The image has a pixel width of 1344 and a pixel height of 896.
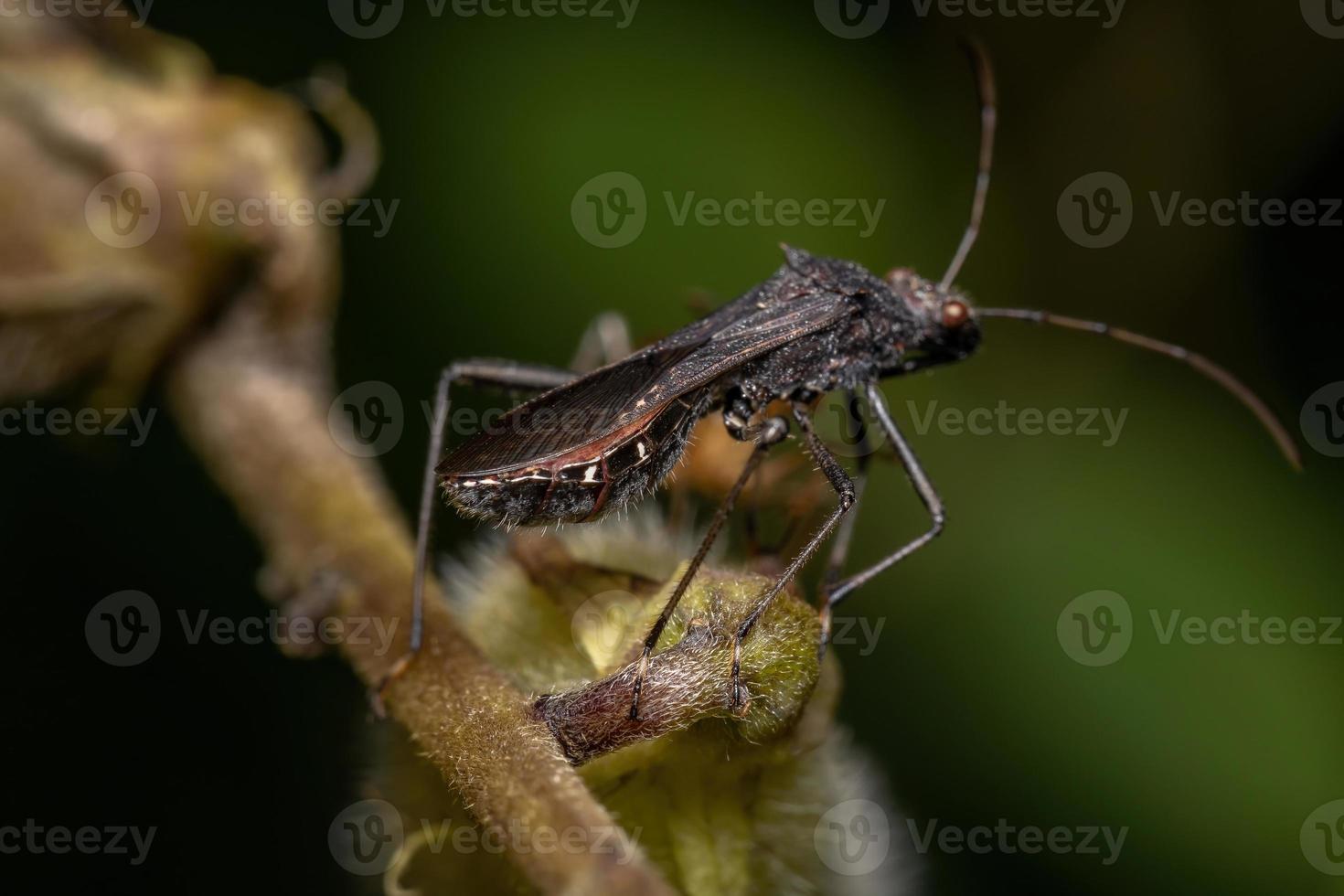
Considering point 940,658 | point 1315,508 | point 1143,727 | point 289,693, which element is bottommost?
point 289,693

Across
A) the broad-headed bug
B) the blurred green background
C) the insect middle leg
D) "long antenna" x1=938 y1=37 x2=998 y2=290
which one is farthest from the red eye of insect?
the blurred green background

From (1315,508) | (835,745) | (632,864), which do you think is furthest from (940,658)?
(632,864)

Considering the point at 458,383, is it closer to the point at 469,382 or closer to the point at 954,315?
the point at 469,382

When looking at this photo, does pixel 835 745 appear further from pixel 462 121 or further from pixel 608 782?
pixel 462 121

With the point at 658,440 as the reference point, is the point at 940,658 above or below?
below

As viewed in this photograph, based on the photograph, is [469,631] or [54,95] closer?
[469,631]

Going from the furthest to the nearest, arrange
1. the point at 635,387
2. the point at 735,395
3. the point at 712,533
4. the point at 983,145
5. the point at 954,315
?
1. the point at 983,145
2. the point at 954,315
3. the point at 735,395
4. the point at 635,387
5. the point at 712,533

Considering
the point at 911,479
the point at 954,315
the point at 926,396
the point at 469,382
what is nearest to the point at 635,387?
the point at 469,382
